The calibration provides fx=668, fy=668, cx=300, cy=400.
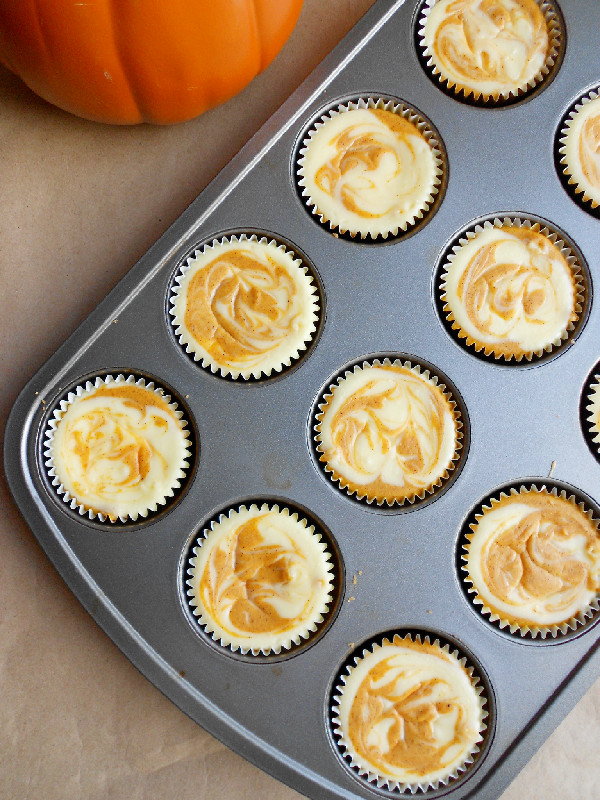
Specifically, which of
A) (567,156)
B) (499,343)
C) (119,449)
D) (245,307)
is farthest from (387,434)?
(567,156)

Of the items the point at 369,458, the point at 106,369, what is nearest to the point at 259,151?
the point at 106,369

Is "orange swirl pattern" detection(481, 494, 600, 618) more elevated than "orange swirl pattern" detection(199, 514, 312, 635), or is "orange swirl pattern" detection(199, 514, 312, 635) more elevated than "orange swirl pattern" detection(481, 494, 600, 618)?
"orange swirl pattern" detection(481, 494, 600, 618)

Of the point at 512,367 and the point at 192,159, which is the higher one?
the point at 512,367

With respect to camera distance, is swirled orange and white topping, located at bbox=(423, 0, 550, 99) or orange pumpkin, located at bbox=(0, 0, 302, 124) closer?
orange pumpkin, located at bbox=(0, 0, 302, 124)

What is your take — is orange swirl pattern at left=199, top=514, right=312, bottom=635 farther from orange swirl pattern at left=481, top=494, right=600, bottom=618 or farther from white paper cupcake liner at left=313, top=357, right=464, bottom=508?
orange swirl pattern at left=481, top=494, right=600, bottom=618

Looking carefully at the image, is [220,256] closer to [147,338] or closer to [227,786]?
[147,338]

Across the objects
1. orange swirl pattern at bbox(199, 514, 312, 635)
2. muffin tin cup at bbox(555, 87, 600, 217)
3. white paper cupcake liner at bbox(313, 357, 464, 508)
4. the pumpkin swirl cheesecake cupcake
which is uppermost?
muffin tin cup at bbox(555, 87, 600, 217)

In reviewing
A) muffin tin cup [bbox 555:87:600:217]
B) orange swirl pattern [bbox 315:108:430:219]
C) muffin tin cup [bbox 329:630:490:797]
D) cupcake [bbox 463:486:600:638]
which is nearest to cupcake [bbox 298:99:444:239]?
orange swirl pattern [bbox 315:108:430:219]
